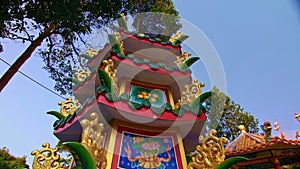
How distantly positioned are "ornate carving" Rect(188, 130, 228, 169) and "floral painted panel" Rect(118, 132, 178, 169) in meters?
0.38

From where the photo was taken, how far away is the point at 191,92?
16.8 feet

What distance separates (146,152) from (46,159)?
69.5 inches

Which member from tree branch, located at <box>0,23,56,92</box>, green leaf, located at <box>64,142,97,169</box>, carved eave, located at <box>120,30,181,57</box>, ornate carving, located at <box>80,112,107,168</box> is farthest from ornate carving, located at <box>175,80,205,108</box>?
tree branch, located at <box>0,23,56,92</box>

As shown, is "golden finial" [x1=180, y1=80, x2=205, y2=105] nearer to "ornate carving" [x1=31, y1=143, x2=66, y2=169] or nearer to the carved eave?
the carved eave

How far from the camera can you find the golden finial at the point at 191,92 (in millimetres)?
5000

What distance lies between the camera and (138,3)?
9.48 meters

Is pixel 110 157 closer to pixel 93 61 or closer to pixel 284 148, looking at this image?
pixel 93 61

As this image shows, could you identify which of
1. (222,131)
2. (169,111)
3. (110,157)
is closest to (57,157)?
(110,157)

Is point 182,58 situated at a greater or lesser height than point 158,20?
lesser

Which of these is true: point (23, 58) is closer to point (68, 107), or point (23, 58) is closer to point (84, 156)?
point (68, 107)

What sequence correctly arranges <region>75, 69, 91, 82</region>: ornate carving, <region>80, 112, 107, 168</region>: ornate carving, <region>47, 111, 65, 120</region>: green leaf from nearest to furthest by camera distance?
1. <region>80, 112, 107, 168</region>: ornate carving
2. <region>47, 111, 65, 120</region>: green leaf
3. <region>75, 69, 91, 82</region>: ornate carving

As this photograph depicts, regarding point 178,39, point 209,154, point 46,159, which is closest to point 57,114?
point 46,159

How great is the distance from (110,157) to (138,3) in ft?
23.0

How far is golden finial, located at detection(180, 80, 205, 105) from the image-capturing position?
197 inches
